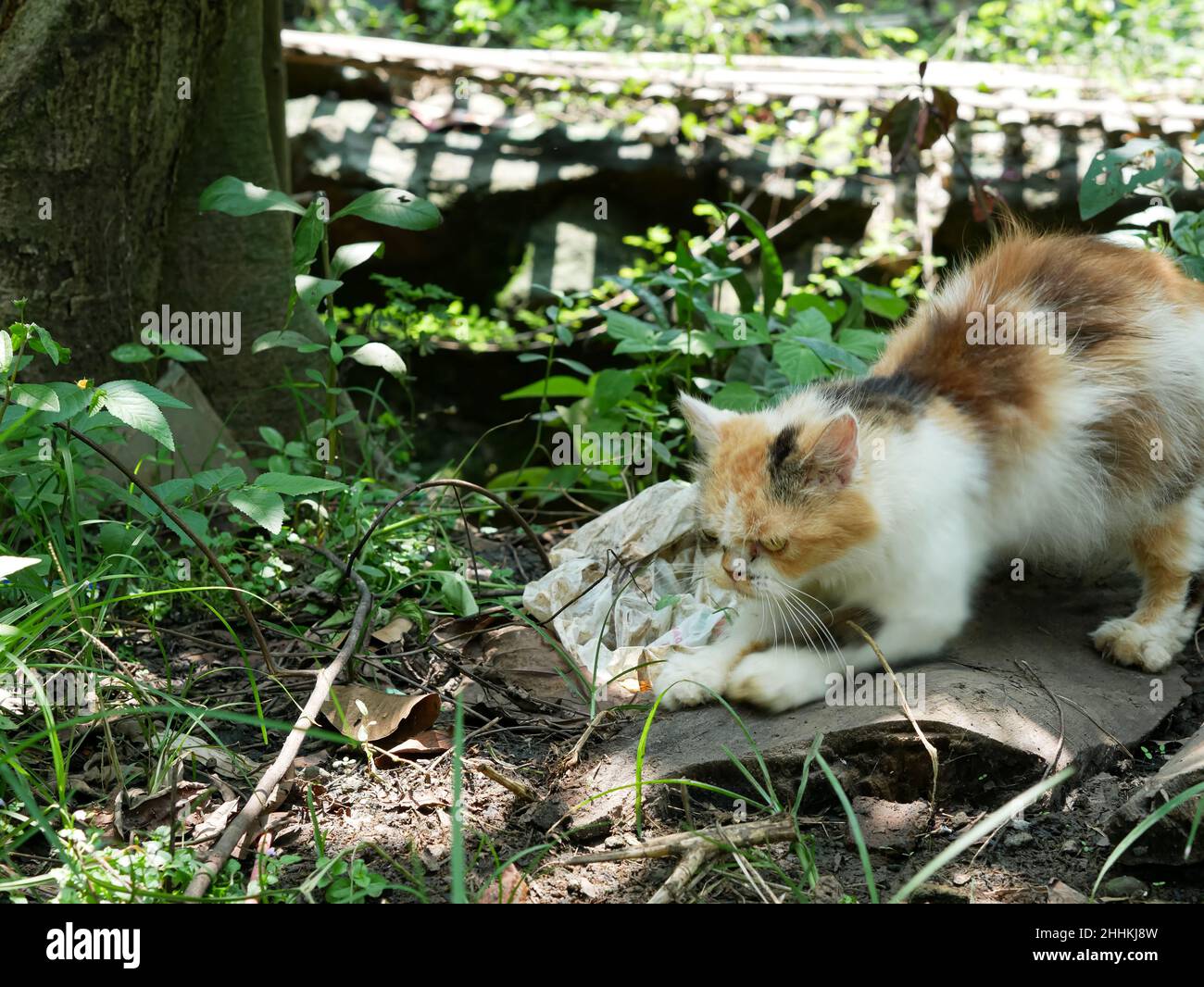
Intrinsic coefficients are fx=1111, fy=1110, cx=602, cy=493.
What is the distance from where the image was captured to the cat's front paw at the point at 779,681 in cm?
290

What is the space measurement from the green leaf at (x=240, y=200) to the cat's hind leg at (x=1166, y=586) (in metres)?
2.73

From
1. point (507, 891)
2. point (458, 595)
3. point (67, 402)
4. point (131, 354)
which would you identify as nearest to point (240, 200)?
point (131, 354)

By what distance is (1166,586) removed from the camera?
10.7 ft

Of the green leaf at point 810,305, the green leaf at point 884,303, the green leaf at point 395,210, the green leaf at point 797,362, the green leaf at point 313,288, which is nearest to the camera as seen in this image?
the green leaf at point 313,288

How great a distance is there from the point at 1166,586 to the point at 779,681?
1.27 metres

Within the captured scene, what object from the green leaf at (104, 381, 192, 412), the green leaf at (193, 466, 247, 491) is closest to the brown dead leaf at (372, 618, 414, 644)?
the green leaf at (193, 466, 247, 491)

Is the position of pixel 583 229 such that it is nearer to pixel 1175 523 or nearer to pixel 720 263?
pixel 720 263

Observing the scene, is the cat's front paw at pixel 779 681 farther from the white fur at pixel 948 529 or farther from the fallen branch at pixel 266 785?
the fallen branch at pixel 266 785

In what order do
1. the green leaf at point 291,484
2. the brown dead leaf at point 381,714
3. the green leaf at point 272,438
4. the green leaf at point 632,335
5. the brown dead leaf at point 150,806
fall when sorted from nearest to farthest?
1. the brown dead leaf at point 150,806
2. the brown dead leaf at point 381,714
3. the green leaf at point 291,484
4. the green leaf at point 272,438
5. the green leaf at point 632,335

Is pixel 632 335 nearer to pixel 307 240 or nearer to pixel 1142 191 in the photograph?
pixel 307 240

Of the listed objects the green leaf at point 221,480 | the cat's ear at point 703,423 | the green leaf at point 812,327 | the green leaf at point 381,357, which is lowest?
the green leaf at point 221,480

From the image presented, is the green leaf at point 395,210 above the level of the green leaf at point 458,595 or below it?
above

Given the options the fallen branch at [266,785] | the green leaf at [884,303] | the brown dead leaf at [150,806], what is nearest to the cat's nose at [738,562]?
the fallen branch at [266,785]

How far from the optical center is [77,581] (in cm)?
310
